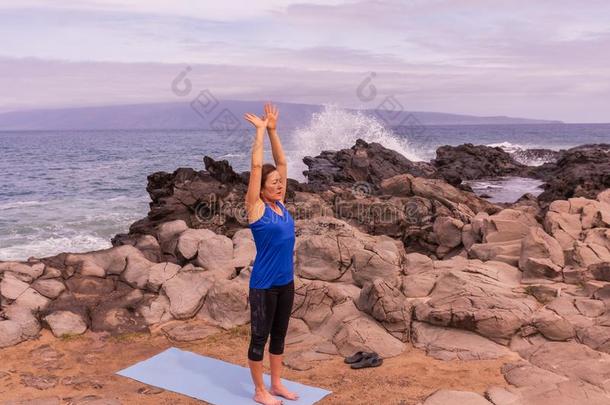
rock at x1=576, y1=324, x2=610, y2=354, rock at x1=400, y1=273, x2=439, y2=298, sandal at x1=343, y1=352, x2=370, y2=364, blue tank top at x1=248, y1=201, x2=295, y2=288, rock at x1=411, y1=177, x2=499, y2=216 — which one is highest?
blue tank top at x1=248, y1=201, x2=295, y2=288

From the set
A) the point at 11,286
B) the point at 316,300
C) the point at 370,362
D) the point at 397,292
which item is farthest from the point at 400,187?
the point at 11,286

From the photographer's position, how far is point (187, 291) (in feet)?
29.8

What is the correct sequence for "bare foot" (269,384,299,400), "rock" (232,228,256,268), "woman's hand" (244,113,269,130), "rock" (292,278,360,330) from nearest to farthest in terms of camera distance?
1. "woman's hand" (244,113,269,130)
2. "bare foot" (269,384,299,400)
3. "rock" (292,278,360,330)
4. "rock" (232,228,256,268)

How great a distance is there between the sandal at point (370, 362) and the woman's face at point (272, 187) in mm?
2440

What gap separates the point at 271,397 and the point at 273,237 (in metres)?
1.63

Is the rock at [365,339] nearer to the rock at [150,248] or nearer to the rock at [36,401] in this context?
the rock at [36,401]

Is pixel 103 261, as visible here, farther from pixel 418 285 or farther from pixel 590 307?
pixel 590 307

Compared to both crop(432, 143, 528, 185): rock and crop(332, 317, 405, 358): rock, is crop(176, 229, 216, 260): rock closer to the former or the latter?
crop(332, 317, 405, 358): rock

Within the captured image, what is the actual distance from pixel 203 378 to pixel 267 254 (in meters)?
2.01

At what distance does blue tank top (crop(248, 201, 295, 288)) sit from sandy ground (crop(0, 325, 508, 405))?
1471 millimetres

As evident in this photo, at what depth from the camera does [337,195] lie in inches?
709

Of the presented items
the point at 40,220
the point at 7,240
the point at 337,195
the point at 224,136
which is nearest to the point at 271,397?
the point at 337,195

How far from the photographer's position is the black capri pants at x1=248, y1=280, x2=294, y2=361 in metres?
5.66

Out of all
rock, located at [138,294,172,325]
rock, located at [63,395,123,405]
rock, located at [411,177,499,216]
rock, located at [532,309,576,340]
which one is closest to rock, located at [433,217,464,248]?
rock, located at [411,177,499,216]
